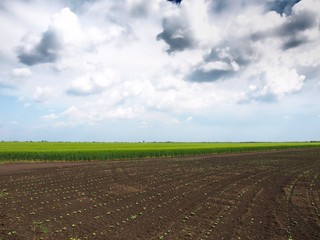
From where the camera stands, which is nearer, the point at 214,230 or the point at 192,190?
the point at 214,230

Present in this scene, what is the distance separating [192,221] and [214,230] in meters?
1.02

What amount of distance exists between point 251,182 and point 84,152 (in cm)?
2279

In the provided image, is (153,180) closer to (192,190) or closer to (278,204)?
(192,190)

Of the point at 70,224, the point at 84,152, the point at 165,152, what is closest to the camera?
the point at 70,224

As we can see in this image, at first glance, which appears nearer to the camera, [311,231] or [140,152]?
[311,231]

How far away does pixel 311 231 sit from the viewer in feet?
25.3

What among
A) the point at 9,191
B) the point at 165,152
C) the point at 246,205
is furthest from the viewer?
the point at 165,152

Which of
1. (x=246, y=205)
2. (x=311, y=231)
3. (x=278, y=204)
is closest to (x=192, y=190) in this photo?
(x=246, y=205)

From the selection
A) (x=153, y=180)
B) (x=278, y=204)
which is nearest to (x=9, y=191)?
(x=153, y=180)

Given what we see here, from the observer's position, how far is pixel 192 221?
8.41 metres

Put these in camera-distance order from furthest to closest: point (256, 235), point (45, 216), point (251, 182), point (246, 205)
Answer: point (251, 182)
point (246, 205)
point (45, 216)
point (256, 235)

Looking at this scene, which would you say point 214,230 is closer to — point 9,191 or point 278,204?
point 278,204

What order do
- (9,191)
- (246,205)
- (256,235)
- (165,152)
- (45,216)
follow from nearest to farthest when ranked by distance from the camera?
(256,235), (45,216), (246,205), (9,191), (165,152)

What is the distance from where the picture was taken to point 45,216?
29.3 feet
